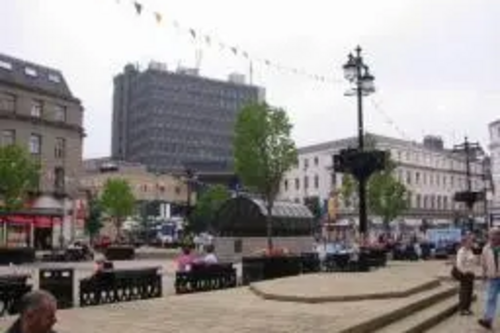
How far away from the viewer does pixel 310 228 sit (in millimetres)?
46938

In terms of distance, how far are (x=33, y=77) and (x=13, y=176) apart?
15.5m

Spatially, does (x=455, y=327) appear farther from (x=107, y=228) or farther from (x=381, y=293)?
(x=107, y=228)

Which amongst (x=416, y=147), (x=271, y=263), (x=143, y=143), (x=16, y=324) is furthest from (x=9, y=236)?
(x=143, y=143)

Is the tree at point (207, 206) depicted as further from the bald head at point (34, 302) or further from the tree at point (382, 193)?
the bald head at point (34, 302)

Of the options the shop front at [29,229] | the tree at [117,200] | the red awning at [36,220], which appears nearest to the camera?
the shop front at [29,229]

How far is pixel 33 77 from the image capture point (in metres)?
59.7

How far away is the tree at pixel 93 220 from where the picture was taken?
244 feet

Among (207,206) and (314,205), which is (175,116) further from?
(314,205)

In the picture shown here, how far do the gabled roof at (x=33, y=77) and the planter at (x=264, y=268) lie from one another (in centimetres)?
3882

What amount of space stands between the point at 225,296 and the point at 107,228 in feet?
288

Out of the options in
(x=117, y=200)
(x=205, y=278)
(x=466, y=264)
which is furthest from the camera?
(x=117, y=200)

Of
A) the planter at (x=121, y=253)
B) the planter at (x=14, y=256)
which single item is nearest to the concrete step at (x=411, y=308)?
the planter at (x=14, y=256)

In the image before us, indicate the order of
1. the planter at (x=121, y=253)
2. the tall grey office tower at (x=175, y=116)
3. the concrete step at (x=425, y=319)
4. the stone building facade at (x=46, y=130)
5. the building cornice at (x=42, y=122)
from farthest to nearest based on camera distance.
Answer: the tall grey office tower at (x=175, y=116)
the stone building facade at (x=46, y=130)
the building cornice at (x=42, y=122)
the planter at (x=121, y=253)
the concrete step at (x=425, y=319)

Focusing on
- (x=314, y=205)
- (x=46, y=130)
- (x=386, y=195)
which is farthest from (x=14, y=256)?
(x=314, y=205)
